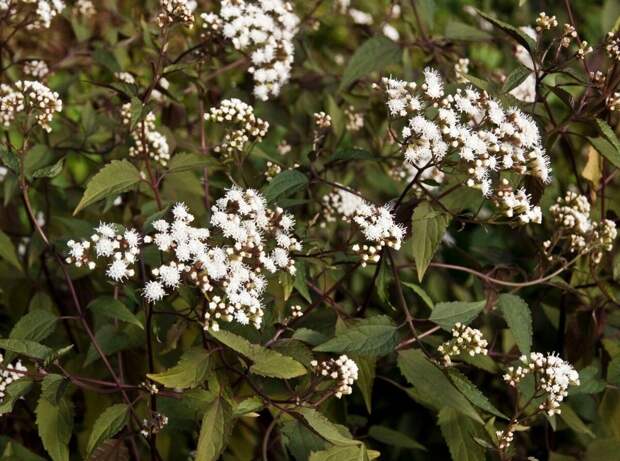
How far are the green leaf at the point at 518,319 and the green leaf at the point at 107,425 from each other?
1.00 m

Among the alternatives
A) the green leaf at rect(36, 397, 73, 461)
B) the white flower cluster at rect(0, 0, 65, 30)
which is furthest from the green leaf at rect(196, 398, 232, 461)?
the white flower cluster at rect(0, 0, 65, 30)

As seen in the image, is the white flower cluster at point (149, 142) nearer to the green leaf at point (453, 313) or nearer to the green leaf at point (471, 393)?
the green leaf at point (453, 313)

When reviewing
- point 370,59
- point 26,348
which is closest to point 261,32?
point 370,59

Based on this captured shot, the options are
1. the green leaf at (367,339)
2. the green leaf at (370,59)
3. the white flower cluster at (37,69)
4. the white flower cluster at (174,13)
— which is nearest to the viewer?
the green leaf at (367,339)

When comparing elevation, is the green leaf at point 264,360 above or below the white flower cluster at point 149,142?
below

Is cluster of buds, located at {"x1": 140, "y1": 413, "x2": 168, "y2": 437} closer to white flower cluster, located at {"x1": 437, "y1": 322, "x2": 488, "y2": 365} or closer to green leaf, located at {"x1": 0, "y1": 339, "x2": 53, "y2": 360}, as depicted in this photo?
green leaf, located at {"x1": 0, "y1": 339, "x2": 53, "y2": 360}

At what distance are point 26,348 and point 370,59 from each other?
4.90 feet

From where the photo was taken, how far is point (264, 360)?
5.92 feet

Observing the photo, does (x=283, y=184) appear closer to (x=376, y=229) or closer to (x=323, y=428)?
(x=376, y=229)

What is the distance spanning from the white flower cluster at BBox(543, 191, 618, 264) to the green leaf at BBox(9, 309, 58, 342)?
133 cm

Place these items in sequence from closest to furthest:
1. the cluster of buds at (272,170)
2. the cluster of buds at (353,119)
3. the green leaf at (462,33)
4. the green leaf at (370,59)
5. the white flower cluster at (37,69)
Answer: the cluster of buds at (272,170), the green leaf at (370,59), the green leaf at (462,33), the white flower cluster at (37,69), the cluster of buds at (353,119)

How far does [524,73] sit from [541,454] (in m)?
1.34

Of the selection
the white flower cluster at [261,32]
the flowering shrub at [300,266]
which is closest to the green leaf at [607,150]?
the flowering shrub at [300,266]

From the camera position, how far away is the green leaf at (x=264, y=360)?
1.76 metres
